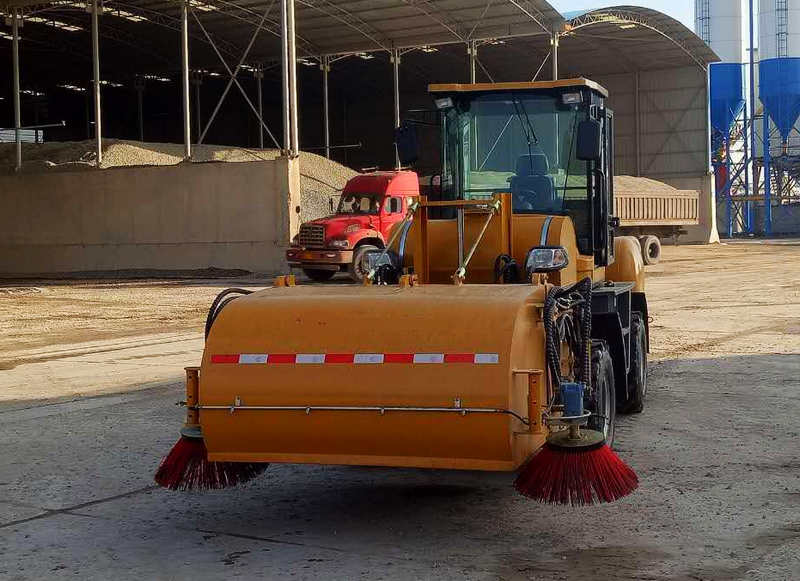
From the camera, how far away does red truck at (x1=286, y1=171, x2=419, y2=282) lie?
1036 inches

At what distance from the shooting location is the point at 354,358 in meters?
5.61

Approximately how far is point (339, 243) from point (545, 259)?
63.9 feet

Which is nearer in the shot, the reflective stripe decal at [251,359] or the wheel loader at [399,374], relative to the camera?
the wheel loader at [399,374]

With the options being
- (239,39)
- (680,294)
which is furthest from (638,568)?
(239,39)

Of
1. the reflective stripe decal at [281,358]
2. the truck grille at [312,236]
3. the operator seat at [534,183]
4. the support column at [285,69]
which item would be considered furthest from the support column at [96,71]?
the reflective stripe decal at [281,358]

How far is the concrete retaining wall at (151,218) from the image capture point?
102ft

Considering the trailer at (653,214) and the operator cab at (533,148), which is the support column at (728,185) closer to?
the trailer at (653,214)

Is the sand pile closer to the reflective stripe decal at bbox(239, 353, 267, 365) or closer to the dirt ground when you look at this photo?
the dirt ground

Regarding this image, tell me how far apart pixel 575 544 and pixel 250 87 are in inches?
2156

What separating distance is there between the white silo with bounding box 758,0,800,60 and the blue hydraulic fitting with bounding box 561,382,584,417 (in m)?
77.0

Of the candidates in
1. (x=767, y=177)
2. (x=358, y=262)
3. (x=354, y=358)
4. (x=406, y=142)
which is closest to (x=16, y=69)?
(x=358, y=262)

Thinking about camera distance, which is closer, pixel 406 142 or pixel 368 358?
pixel 368 358

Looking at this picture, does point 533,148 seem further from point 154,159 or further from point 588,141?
point 154,159

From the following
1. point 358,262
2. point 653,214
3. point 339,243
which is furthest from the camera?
point 653,214
